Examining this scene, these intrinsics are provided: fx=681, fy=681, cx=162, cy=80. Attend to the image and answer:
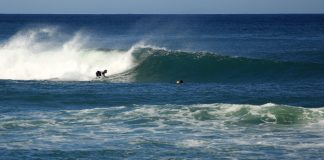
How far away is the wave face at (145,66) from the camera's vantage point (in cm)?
3603

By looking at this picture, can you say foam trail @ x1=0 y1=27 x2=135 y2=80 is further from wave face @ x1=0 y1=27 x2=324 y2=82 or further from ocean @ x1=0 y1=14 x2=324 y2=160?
ocean @ x1=0 y1=14 x2=324 y2=160

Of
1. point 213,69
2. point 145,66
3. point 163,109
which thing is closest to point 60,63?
point 145,66

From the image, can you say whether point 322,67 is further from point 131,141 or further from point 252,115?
point 131,141

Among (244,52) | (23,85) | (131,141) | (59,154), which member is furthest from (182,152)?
(244,52)

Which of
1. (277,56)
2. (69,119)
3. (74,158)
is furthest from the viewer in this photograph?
(277,56)

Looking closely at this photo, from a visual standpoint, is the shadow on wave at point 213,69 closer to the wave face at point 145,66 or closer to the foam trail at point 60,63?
the wave face at point 145,66

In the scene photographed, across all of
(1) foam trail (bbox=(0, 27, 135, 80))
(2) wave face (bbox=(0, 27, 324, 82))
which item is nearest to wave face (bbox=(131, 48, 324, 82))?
(2) wave face (bbox=(0, 27, 324, 82))

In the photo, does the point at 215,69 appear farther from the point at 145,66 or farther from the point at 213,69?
the point at 145,66

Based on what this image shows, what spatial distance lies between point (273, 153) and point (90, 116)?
7.53m

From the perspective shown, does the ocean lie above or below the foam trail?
below

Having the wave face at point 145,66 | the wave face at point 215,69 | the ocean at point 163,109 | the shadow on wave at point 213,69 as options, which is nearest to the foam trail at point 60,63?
the wave face at point 145,66

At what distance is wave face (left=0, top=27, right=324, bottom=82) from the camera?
118 feet

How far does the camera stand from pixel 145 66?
39406 mm

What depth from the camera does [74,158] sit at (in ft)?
52.8
